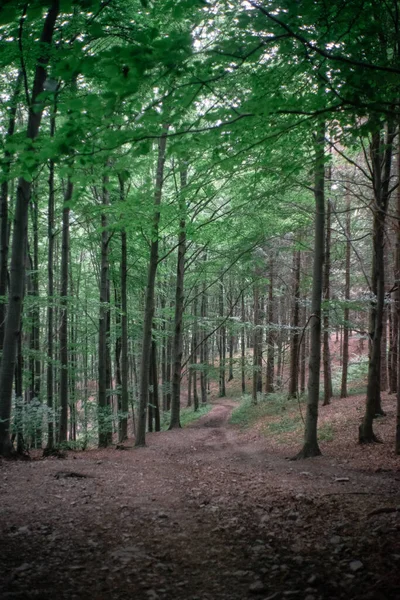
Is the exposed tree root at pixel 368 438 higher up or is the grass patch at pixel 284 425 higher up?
the exposed tree root at pixel 368 438

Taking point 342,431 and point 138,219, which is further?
point 342,431

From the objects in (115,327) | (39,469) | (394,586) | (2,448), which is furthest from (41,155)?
(115,327)

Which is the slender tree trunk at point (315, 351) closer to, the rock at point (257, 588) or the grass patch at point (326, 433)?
the grass patch at point (326, 433)

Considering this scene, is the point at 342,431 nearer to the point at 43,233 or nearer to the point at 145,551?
the point at 145,551

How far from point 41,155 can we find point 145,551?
3899 millimetres

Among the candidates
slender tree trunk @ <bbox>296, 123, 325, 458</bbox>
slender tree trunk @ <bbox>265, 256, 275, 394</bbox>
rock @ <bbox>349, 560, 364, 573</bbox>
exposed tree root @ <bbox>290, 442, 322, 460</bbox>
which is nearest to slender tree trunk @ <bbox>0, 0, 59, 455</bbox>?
slender tree trunk @ <bbox>296, 123, 325, 458</bbox>

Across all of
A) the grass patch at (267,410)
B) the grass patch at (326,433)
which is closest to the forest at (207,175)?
the grass patch at (326,433)

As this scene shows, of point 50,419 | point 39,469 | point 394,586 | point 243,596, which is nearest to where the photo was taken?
point 394,586

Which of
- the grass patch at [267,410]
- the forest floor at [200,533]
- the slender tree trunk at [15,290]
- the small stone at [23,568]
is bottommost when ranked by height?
the grass patch at [267,410]

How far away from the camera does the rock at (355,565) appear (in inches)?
126

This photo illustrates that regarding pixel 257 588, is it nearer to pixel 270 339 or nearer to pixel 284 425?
pixel 284 425

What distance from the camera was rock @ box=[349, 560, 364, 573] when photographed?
3.19 metres

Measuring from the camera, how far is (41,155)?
11.7 feet

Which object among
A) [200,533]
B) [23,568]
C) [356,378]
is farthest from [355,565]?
[356,378]
